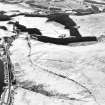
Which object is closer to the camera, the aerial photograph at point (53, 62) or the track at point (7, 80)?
the track at point (7, 80)

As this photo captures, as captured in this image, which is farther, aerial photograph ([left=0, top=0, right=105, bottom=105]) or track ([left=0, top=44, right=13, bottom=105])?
aerial photograph ([left=0, top=0, right=105, bottom=105])

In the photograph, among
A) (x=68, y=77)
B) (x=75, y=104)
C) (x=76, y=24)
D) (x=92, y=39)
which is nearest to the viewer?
(x=75, y=104)

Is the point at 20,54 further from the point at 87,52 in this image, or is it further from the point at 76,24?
the point at 76,24

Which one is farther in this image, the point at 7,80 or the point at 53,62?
the point at 53,62

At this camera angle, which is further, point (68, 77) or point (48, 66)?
point (48, 66)

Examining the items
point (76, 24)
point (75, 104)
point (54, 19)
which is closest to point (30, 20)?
point (54, 19)

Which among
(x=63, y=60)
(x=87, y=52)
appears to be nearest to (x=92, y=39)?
(x=87, y=52)

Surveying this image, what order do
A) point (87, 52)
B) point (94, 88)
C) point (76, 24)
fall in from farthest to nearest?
1. point (76, 24)
2. point (87, 52)
3. point (94, 88)
